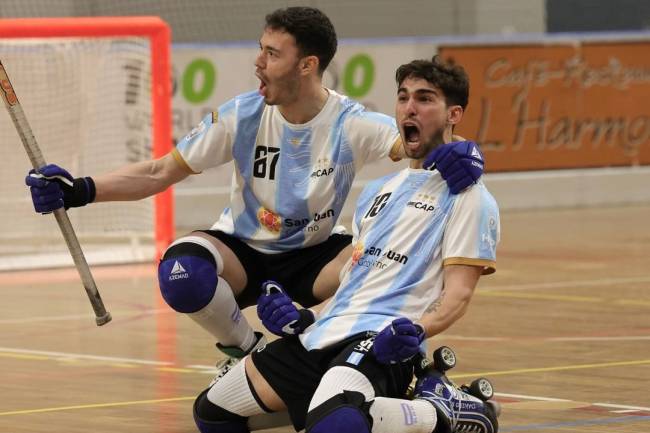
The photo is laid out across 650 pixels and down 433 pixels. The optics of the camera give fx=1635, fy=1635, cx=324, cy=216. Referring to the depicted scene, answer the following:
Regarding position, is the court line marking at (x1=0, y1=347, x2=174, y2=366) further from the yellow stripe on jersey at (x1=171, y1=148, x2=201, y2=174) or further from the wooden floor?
the yellow stripe on jersey at (x1=171, y1=148, x2=201, y2=174)

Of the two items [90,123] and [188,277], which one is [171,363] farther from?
[90,123]

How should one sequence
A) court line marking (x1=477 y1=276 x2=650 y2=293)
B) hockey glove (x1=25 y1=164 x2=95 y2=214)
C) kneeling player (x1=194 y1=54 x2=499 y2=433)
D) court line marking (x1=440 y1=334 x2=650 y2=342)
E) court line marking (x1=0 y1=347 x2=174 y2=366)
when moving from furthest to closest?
court line marking (x1=477 y1=276 x2=650 y2=293), court line marking (x1=440 y1=334 x2=650 y2=342), court line marking (x1=0 y1=347 x2=174 y2=366), hockey glove (x1=25 y1=164 x2=95 y2=214), kneeling player (x1=194 y1=54 x2=499 y2=433)

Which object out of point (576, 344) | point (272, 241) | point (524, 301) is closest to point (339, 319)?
point (272, 241)

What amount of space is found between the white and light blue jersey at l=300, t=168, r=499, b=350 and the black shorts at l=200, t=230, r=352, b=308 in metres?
1.20

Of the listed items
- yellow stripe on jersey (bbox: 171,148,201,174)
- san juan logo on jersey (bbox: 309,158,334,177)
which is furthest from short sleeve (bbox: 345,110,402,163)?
yellow stripe on jersey (bbox: 171,148,201,174)

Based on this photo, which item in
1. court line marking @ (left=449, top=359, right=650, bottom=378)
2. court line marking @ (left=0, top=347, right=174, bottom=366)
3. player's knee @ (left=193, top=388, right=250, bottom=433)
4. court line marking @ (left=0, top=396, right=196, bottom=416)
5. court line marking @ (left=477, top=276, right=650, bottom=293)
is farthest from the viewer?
court line marking @ (left=477, top=276, right=650, bottom=293)

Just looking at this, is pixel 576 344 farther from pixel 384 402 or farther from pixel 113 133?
pixel 113 133

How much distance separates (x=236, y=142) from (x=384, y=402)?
6.34 ft

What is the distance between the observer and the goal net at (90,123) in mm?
12758

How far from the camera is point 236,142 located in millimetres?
6840

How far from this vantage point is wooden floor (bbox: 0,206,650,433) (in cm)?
641

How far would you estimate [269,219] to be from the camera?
682cm

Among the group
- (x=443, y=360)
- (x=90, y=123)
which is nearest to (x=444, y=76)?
(x=443, y=360)

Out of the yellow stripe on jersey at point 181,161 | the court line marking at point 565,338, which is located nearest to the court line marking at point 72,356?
the yellow stripe on jersey at point 181,161
